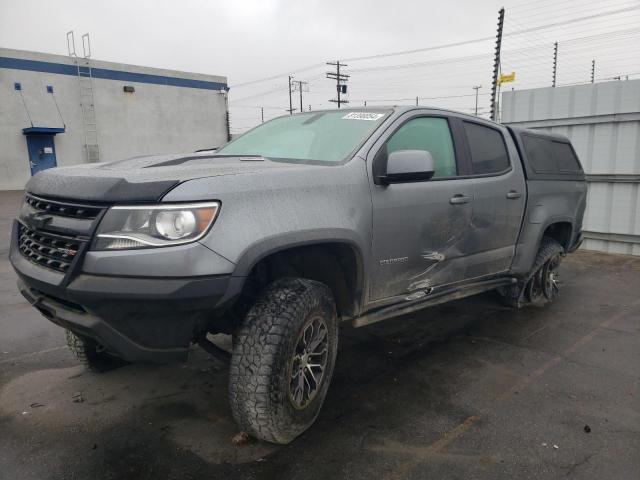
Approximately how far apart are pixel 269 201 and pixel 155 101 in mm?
27299

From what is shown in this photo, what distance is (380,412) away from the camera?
301 cm

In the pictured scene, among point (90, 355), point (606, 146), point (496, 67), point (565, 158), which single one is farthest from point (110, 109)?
point (90, 355)

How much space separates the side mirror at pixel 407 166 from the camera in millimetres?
2916

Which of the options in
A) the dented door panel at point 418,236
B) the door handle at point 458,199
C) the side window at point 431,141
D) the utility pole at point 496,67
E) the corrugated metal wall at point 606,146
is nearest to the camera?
the dented door panel at point 418,236

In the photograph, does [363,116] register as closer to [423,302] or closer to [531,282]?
[423,302]

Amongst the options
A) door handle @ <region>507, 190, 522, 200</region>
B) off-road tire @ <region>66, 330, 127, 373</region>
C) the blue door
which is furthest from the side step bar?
the blue door

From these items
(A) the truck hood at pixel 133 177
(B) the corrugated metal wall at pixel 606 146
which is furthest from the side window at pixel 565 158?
(A) the truck hood at pixel 133 177

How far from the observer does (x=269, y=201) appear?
2.43 meters

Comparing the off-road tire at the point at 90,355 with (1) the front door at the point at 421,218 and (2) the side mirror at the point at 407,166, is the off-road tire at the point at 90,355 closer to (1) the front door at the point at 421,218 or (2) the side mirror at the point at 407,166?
(1) the front door at the point at 421,218

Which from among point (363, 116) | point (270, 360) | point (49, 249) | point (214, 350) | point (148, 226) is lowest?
point (214, 350)

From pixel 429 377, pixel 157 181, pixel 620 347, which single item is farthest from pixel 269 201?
pixel 620 347

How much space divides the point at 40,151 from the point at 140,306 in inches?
981

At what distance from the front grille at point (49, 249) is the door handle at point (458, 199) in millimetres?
2405

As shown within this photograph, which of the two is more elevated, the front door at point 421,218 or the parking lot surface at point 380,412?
the front door at point 421,218
